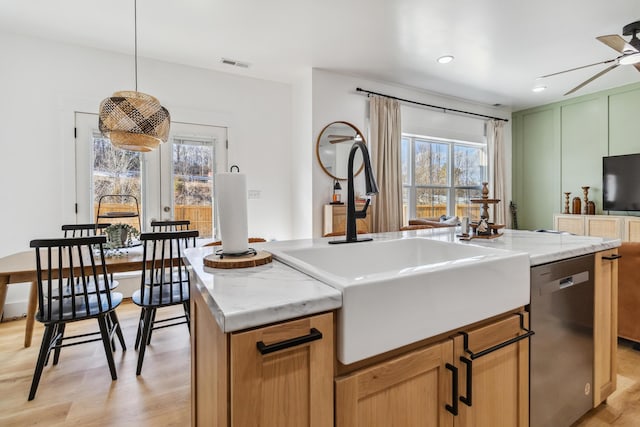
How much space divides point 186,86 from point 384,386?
4086mm

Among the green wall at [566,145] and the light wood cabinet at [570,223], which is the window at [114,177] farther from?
the green wall at [566,145]

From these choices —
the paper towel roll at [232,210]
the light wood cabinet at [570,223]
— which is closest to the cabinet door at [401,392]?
the paper towel roll at [232,210]

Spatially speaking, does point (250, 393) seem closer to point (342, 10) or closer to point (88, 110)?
point (342, 10)

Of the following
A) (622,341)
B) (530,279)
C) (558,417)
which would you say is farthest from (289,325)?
(622,341)

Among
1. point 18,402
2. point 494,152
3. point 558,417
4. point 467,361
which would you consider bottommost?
point 18,402

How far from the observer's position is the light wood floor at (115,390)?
1.67m

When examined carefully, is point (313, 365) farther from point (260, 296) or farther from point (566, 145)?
point (566, 145)

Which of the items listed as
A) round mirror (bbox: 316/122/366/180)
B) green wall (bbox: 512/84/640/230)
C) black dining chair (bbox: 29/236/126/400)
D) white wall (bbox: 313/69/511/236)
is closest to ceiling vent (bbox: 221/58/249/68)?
white wall (bbox: 313/69/511/236)

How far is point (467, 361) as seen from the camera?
3.23ft

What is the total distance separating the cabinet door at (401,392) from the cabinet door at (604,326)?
3.69 ft

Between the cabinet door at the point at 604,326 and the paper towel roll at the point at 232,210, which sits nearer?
the paper towel roll at the point at 232,210

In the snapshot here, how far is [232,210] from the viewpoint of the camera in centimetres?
110

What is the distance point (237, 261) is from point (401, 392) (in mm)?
619

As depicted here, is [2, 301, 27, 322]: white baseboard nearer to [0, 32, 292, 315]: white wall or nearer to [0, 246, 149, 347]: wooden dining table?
[0, 32, 292, 315]: white wall
